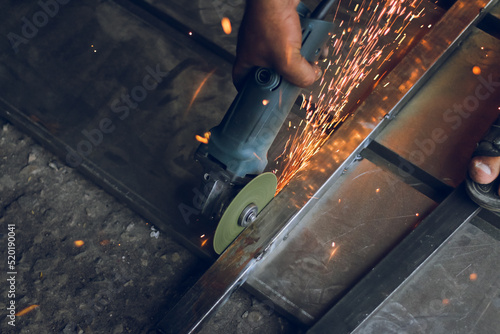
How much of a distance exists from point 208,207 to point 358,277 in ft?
3.09

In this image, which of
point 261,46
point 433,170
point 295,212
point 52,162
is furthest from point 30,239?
point 433,170

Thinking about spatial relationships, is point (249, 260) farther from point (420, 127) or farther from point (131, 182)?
point (420, 127)

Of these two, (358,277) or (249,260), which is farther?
(358,277)

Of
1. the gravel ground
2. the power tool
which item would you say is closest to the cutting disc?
the power tool

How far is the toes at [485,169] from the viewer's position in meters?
2.29

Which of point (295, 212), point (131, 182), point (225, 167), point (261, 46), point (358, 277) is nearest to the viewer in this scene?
point (261, 46)

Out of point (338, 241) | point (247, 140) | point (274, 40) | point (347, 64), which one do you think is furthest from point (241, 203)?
point (347, 64)

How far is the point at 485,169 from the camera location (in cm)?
230

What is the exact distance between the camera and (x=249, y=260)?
221 cm

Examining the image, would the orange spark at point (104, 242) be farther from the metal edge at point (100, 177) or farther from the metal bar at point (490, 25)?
the metal bar at point (490, 25)

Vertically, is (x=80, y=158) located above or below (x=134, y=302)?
above

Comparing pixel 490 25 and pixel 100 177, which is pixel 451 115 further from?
pixel 100 177

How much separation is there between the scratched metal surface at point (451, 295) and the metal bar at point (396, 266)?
12 centimetres

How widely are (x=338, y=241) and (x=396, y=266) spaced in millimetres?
335
